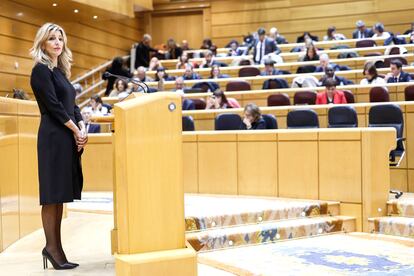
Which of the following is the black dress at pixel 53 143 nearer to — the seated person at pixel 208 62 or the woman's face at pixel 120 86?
the woman's face at pixel 120 86

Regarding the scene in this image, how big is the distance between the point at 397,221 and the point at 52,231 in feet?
8.28

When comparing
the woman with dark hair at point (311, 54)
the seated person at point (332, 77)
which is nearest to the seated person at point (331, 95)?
the seated person at point (332, 77)

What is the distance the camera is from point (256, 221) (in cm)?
444

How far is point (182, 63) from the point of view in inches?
450

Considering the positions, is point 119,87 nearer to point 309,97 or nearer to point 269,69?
point 269,69

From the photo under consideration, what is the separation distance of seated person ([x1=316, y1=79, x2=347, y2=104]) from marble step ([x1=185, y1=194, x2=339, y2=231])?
7.57 feet

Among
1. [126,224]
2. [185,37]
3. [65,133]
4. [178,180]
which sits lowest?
[126,224]

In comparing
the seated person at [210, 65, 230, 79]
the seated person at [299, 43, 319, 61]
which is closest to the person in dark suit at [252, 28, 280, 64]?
the seated person at [299, 43, 319, 61]

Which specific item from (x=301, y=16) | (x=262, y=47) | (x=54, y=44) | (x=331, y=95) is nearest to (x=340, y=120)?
(x=331, y=95)

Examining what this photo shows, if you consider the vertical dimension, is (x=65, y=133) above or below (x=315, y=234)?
above

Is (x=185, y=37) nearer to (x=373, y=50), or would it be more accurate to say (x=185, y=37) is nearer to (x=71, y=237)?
(x=373, y=50)

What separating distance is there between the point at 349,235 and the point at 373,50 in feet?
21.9

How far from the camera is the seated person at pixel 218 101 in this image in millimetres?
7434

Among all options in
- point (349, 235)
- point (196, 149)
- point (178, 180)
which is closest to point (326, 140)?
point (349, 235)
